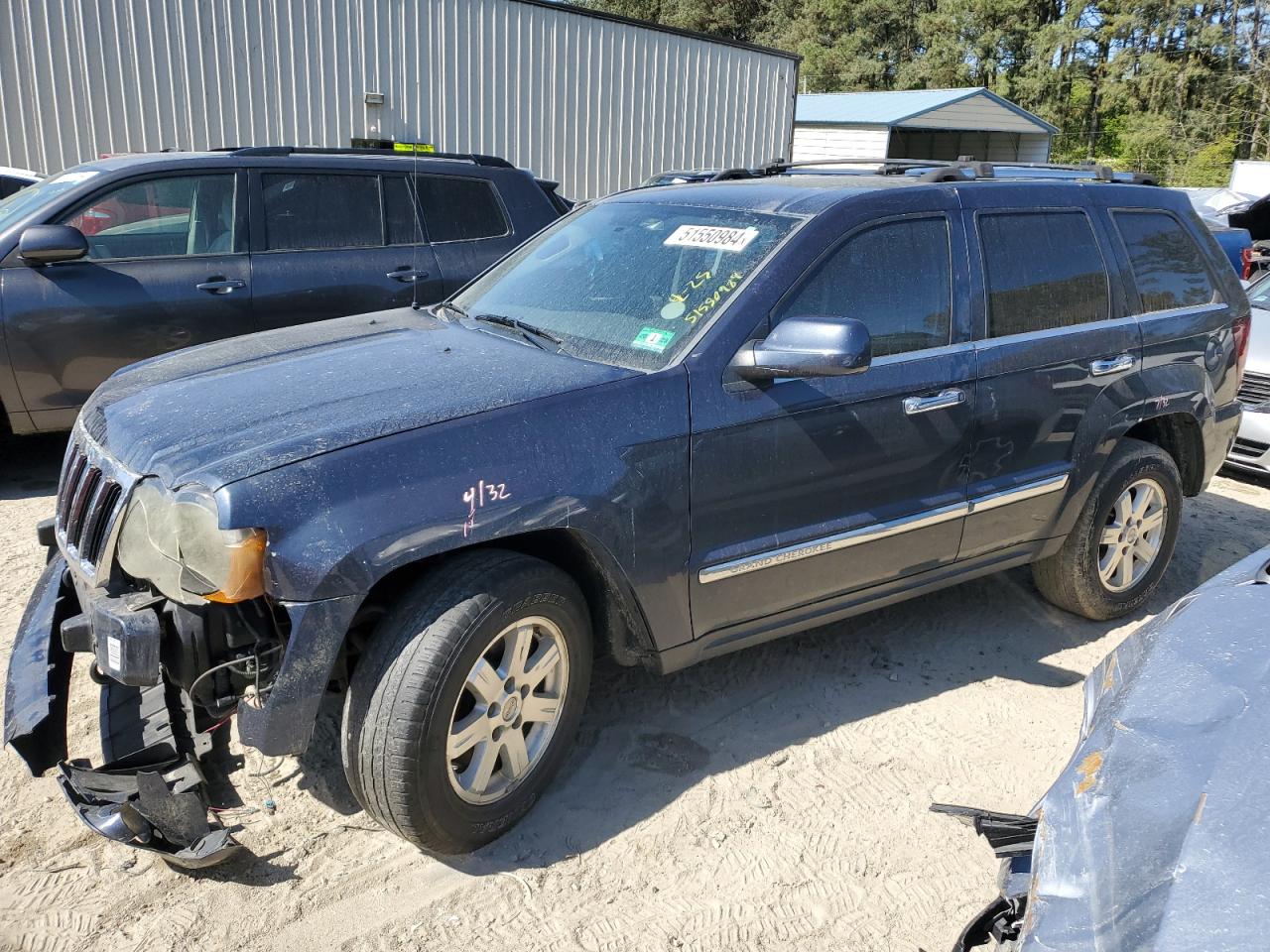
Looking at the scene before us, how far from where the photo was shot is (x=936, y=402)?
3578mm

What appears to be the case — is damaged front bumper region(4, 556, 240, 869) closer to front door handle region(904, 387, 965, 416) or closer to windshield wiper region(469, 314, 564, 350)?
windshield wiper region(469, 314, 564, 350)

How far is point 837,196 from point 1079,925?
96.8 inches

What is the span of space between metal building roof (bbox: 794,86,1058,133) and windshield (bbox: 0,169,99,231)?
22.7 meters

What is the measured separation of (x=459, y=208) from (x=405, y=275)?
639 mm

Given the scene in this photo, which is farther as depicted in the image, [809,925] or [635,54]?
[635,54]

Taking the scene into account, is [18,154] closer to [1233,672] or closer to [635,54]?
[635,54]

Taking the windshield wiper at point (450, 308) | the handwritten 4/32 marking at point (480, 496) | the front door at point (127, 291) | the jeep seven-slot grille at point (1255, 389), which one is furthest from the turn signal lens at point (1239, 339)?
the front door at point (127, 291)

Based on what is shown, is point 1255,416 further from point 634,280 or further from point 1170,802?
point 1170,802

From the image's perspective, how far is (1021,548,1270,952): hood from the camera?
1584 mm

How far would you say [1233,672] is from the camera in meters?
2.07

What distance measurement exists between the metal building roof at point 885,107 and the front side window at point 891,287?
79.0 feet

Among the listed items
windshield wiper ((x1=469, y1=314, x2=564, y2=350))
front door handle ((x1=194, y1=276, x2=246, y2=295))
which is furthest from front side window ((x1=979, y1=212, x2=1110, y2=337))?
front door handle ((x1=194, y1=276, x2=246, y2=295))

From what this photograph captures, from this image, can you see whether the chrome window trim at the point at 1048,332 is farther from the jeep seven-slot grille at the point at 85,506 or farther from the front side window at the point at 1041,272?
the jeep seven-slot grille at the point at 85,506

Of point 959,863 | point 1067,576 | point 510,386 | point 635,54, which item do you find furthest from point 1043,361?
point 635,54
